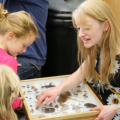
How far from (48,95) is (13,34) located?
15.3 inches

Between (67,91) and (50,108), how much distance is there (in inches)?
7.6

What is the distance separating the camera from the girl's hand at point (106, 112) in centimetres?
88

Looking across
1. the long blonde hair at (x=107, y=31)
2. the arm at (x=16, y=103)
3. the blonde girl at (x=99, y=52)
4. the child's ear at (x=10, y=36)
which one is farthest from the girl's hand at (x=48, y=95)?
the child's ear at (x=10, y=36)

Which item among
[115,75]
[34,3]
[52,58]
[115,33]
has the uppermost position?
[34,3]

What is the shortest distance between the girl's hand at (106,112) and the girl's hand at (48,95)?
24cm

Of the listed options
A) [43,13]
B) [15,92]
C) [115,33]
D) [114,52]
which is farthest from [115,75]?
[43,13]

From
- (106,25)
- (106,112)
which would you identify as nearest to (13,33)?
(106,25)

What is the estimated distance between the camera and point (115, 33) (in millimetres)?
988

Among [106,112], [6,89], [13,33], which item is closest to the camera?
[6,89]

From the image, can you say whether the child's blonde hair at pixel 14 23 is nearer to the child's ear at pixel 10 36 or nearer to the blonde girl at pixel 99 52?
the child's ear at pixel 10 36

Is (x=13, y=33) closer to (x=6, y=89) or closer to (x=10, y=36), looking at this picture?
(x=10, y=36)

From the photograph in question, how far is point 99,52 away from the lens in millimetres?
1151

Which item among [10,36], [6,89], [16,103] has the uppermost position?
[10,36]

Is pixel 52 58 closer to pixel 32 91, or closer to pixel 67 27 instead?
pixel 67 27
